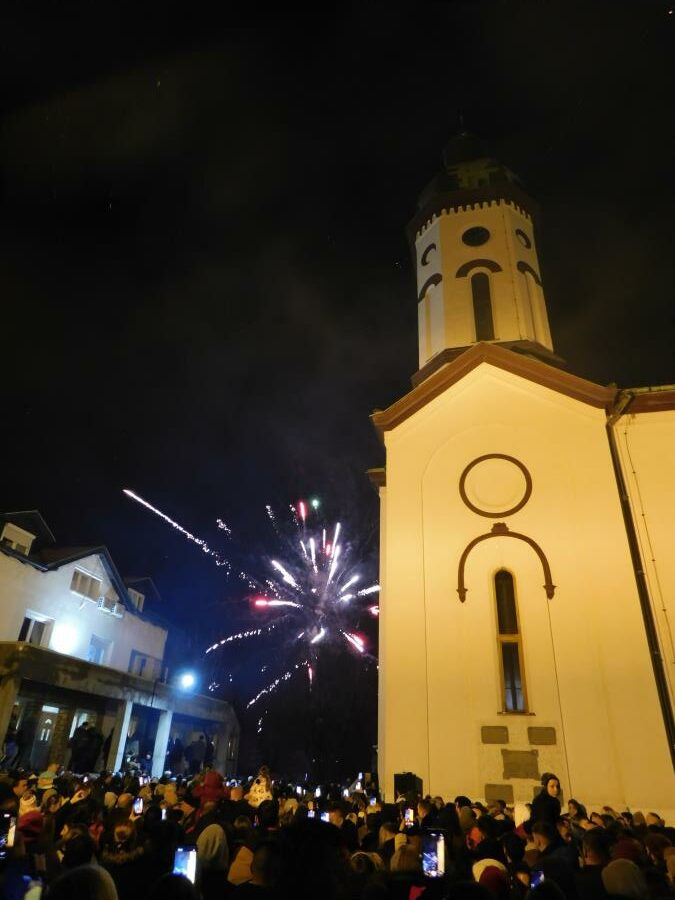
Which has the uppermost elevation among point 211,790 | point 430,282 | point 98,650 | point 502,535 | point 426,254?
point 426,254

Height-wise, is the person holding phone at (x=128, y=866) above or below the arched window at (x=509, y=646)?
below

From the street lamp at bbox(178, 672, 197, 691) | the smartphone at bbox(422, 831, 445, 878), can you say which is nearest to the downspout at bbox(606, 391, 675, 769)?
the smartphone at bbox(422, 831, 445, 878)

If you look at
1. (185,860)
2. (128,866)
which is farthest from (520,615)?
(128,866)

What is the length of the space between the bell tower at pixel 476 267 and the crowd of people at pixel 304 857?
1977 cm

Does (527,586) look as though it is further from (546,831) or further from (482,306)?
(482,306)

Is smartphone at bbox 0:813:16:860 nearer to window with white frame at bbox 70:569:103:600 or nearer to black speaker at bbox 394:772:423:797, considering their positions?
black speaker at bbox 394:772:423:797

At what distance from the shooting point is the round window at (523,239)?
28628 mm

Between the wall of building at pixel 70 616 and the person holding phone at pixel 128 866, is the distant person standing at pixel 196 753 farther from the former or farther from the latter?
the person holding phone at pixel 128 866

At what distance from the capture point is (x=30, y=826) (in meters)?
6.39

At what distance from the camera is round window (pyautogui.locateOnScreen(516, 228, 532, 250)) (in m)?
28.6

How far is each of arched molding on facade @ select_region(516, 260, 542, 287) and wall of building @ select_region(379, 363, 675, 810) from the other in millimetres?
8889

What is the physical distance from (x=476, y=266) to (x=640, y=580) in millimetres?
16520

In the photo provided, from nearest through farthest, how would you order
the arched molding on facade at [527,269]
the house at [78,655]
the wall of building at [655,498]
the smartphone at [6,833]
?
the smartphone at [6,833], the wall of building at [655,498], the house at [78,655], the arched molding on facade at [527,269]

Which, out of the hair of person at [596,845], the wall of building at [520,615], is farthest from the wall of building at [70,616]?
the hair of person at [596,845]
